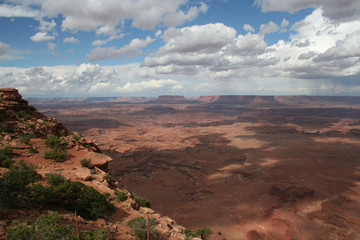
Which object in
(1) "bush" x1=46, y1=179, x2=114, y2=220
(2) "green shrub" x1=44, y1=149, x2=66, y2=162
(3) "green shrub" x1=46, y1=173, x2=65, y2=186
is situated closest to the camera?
(1) "bush" x1=46, y1=179, x2=114, y2=220

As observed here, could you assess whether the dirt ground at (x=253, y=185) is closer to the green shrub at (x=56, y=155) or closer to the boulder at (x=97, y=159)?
the boulder at (x=97, y=159)

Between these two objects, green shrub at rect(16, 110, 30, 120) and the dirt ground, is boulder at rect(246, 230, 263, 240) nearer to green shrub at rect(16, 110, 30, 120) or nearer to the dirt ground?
the dirt ground

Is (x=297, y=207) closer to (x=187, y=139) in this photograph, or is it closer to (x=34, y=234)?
(x=34, y=234)

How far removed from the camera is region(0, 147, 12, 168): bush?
1055cm

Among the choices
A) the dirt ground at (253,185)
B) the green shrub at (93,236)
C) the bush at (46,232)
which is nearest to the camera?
the bush at (46,232)

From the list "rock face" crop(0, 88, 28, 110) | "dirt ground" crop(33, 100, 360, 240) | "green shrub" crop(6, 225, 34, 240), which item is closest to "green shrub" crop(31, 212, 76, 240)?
"green shrub" crop(6, 225, 34, 240)

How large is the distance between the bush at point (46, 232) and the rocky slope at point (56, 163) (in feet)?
2.03

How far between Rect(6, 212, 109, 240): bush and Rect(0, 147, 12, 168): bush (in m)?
6.18

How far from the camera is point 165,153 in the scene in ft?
165

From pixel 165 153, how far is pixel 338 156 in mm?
38729

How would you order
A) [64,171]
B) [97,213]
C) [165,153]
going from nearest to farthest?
[97,213], [64,171], [165,153]

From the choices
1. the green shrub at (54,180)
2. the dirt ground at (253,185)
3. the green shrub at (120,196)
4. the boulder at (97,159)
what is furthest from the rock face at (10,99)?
the dirt ground at (253,185)

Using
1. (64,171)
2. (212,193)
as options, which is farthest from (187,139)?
(64,171)

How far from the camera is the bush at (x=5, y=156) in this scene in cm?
1055
